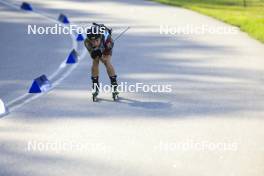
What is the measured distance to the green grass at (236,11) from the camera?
21.2 m

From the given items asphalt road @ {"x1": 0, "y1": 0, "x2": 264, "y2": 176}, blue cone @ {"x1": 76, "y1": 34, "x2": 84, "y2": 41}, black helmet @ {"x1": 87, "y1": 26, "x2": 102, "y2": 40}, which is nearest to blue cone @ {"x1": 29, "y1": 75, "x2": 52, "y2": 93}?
asphalt road @ {"x1": 0, "y1": 0, "x2": 264, "y2": 176}

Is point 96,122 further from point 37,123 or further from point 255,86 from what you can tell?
point 255,86

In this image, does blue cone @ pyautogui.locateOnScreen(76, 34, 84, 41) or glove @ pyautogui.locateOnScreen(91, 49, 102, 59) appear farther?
blue cone @ pyautogui.locateOnScreen(76, 34, 84, 41)

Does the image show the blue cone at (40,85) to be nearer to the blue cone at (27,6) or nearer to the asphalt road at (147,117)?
the asphalt road at (147,117)

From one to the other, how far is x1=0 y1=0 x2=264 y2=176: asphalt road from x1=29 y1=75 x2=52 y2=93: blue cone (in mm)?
235

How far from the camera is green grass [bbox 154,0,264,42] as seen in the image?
21.2 metres

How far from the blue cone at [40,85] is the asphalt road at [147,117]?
235 millimetres

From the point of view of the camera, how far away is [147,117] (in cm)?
1067

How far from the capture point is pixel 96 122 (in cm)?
1042

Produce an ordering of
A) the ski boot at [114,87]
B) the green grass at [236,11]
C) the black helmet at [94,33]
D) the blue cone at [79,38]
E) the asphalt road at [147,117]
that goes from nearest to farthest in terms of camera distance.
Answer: the asphalt road at [147,117]
the black helmet at [94,33]
the ski boot at [114,87]
the blue cone at [79,38]
the green grass at [236,11]

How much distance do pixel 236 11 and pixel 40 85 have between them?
49.9ft

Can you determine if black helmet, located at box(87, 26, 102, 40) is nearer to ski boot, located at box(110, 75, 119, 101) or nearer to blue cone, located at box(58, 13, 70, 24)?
ski boot, located at box(110, 75, 119, 101)

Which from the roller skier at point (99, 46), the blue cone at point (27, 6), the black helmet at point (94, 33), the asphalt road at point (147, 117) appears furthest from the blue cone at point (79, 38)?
the blue cone at point (27, 6)

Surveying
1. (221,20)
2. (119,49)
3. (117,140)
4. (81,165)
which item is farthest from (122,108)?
(221,20)
